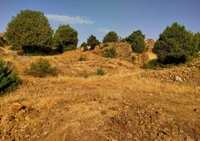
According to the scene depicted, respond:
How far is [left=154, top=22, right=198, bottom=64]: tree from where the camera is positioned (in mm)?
22862

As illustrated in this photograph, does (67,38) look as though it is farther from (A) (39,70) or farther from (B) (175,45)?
(B) (175,45)

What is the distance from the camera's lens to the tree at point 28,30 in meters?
19.4

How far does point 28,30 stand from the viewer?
1997cm

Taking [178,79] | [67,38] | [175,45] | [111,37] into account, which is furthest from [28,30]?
[175,45]

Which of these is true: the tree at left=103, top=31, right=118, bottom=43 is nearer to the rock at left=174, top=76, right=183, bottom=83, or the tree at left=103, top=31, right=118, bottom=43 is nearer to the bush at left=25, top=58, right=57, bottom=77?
the bush at left=25, top=58, right=57, bottom=77

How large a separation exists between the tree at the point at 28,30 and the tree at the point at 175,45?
977 inches

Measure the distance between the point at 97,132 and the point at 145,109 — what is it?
1.69 m

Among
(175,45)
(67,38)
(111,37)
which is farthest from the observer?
(111,37)

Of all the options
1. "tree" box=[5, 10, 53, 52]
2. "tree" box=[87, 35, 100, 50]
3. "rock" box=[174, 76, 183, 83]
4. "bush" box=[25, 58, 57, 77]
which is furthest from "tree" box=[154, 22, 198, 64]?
"tree" box=[5, 10, 53, 52]

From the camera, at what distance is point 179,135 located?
220 centimetres

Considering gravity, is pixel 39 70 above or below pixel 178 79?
below

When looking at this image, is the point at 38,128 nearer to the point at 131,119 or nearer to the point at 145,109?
the point at 131,119

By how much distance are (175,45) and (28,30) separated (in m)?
29.1

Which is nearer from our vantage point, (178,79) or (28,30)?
(178,79)
